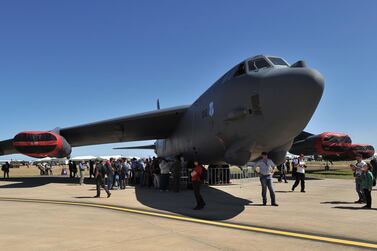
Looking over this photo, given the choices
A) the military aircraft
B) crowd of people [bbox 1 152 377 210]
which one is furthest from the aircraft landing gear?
the military aircraft

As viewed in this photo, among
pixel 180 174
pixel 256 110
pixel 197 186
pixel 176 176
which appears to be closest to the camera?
pixel 256 110

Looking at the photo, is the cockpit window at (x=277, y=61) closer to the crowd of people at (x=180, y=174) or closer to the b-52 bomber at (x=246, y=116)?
the b-52 bomber at (x=246, y=116)

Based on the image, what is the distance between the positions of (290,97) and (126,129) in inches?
611

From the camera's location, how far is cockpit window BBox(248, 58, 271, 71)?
443 inches

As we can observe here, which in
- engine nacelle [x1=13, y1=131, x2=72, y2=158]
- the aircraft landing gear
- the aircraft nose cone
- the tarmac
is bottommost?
the tarmac

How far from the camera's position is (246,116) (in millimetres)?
10797

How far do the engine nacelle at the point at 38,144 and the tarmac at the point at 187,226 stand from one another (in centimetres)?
734

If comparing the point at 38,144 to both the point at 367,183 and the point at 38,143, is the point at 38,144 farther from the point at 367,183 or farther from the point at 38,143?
the point at 367,183

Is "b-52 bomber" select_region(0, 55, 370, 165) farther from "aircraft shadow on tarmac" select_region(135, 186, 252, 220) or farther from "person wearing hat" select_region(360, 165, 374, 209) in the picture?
"person wearing hat" select_region(360, 165, 374, 209)

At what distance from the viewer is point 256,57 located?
11.7 meters

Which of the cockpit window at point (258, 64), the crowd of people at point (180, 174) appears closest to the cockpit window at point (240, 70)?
the cockpit window at point (258, 64)

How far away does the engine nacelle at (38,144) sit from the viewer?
18.5 meters

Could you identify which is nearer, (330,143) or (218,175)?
(218,175)

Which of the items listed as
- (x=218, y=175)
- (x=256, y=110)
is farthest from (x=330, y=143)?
(x=256, y=110)
